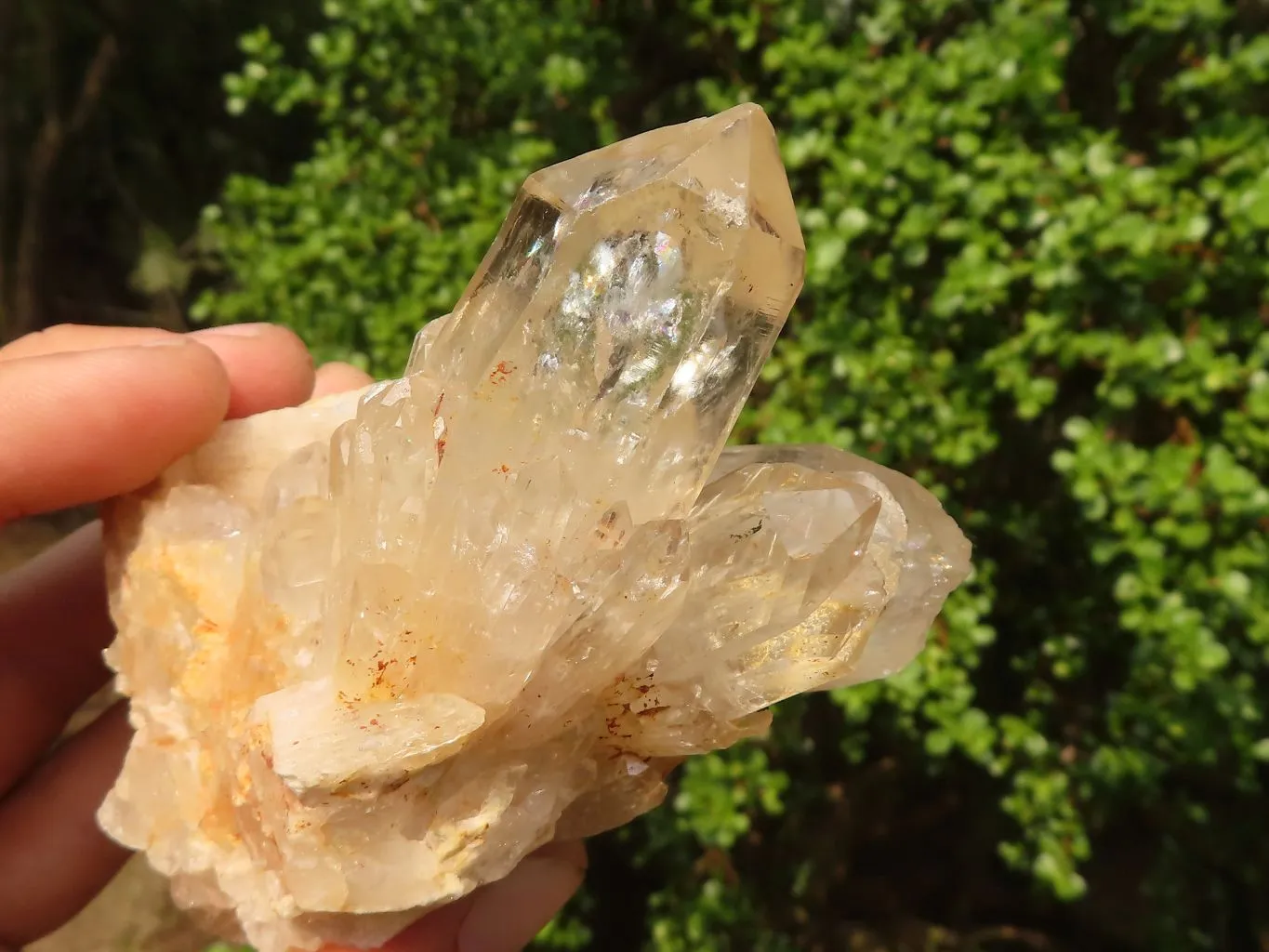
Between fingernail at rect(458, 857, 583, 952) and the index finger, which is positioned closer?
the index finger

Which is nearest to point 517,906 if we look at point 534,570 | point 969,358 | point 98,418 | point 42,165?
point 534,570

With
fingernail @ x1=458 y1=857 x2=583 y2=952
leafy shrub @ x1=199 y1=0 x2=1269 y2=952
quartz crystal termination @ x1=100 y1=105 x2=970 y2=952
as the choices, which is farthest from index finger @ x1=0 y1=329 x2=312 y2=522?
leafy shrub @ x1=199 y1=0 x2=1269 y2=952

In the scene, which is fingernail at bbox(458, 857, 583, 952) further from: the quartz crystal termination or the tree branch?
the tree branch

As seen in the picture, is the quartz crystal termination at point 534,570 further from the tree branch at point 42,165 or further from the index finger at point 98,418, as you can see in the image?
the tree branch at point 42,165

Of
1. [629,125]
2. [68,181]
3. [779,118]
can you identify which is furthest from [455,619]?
[68,181]

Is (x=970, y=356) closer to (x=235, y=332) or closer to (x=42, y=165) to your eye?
(x=235, y=332)

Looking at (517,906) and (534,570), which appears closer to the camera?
(534,570)

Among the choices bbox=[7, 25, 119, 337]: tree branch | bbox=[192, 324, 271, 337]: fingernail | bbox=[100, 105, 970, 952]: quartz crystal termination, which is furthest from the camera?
bbox=[7, 25, 119, 337]: tree branch
